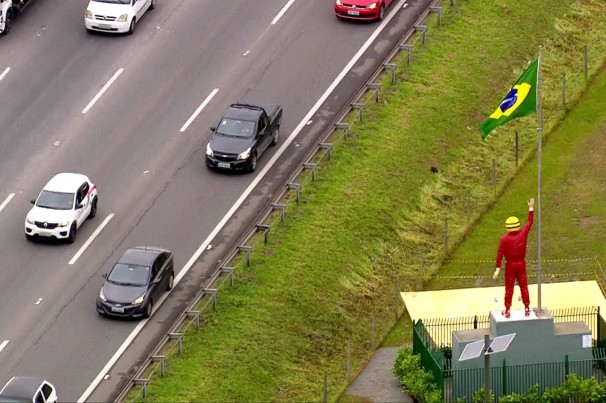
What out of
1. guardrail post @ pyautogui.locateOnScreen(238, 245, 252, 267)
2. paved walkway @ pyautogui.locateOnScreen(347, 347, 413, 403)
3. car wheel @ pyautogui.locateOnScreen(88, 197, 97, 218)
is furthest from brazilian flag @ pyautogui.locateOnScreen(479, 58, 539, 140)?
car wheel @ pyautogui.locateOnScreen(88, 197, 97, 218)

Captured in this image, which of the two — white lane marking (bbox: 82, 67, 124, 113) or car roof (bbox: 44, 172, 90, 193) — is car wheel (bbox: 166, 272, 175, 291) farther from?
white lane marking (bbox: 82, 67, 124, 113)

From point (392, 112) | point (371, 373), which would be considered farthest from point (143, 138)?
point (371, 373)

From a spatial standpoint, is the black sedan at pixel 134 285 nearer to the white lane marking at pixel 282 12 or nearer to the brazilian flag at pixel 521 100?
the brazilian flag at pixel 521 100

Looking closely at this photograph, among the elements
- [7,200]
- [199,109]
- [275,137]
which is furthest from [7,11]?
[275,137]

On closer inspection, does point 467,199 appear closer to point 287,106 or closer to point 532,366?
point 287,106

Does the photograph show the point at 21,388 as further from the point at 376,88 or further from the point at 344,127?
the point at 376,88

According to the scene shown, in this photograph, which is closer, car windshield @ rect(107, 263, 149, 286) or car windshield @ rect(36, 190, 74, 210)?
car windshield @ rect(107, 263, 149, 286)

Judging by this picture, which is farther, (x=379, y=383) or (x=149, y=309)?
(x=149, y=309)

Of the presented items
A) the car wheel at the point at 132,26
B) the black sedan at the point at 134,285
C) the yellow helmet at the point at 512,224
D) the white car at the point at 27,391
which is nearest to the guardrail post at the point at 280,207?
the black sedan at the point at 134,285
